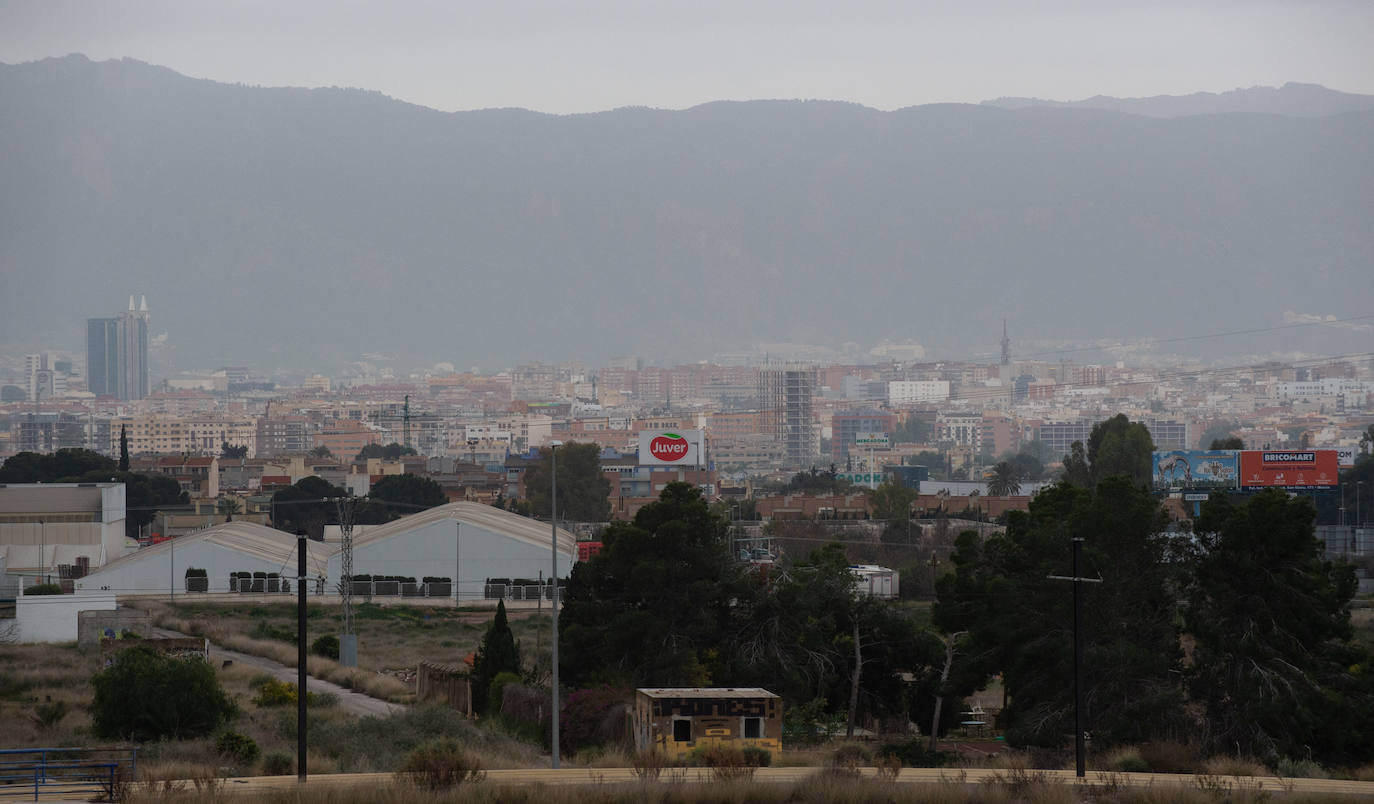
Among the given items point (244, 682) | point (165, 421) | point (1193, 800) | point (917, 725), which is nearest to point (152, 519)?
point (244, 682)

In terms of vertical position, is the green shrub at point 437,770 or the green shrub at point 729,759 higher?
A: the green shrub at point 437,770

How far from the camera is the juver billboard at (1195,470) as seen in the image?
66000 millimetres

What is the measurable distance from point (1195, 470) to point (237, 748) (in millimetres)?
56921

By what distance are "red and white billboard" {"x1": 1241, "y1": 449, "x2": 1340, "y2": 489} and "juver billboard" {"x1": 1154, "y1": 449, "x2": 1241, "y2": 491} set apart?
1712 mm

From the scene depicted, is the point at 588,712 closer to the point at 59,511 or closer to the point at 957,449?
the point at 59,511

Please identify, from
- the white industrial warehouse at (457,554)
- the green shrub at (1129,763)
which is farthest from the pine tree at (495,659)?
the white industrial warehouse at (457,554)

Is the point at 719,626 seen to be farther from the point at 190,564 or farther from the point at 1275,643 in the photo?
the point at 190,564

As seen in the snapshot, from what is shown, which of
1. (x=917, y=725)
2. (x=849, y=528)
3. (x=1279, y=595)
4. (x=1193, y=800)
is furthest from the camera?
(x=849, y=528)

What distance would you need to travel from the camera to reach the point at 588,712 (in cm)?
2156

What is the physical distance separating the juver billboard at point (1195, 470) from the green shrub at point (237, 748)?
54.8 m

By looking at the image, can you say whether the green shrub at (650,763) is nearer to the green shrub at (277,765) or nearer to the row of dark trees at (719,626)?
the green shrub at (277,765)

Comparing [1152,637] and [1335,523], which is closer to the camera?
[1152,637]

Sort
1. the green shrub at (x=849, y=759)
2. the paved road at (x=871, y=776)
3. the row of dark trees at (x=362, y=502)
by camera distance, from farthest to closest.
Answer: the row of dark trees at (x=362, y=502) < the green shrub at (x=849, y=759) < the paved road at (x=871, y=776)

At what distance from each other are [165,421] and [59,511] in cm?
13982
